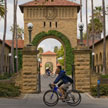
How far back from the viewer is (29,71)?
51.5 feet

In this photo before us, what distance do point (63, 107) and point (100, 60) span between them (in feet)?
126

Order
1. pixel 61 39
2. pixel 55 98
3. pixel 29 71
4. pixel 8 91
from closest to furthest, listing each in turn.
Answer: pixel 55 98, pixel 8 91, pixel 29 71, pixel 61 39

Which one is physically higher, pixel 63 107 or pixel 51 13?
pixel 51 13

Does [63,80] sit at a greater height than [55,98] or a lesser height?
greater

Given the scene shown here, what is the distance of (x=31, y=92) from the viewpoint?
15547 millimetres

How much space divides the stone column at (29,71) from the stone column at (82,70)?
94.8 inches

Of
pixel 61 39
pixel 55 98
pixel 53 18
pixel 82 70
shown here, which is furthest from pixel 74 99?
pixel 53 18

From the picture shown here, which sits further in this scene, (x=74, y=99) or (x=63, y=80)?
(x=63, y=80)

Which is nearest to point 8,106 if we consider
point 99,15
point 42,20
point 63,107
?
point 63,107

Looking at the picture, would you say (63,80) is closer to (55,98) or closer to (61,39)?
(55,98)

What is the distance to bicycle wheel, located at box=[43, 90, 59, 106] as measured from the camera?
10.9 meters

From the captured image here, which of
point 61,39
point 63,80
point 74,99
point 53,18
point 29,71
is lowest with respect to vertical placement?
point 74,99

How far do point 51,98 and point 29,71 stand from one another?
16.5 feet

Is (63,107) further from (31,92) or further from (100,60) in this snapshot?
(100,60)
